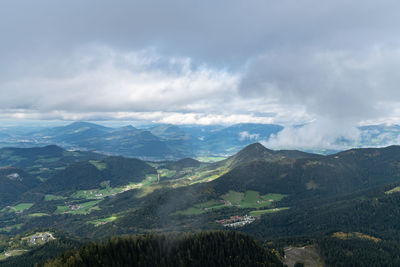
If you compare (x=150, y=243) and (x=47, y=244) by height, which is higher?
(x=150, y=243)

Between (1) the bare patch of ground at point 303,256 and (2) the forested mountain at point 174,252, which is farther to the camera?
(1) the bare patch of ground at point 303,256

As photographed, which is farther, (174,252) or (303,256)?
(303,256)

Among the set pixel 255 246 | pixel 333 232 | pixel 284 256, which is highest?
pixel 255 246

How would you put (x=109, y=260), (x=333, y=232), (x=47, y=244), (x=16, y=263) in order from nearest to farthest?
(x=109, y=260), (x=16, y=263), (x=47, y=244), (x=333, y=232)

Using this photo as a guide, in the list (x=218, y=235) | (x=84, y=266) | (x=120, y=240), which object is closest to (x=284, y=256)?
(x=218, y=235)

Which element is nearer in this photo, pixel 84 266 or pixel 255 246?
pixel 84 266

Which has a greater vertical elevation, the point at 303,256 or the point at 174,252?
the point at 174,252

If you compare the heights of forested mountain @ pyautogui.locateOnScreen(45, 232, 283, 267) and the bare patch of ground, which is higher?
forested mountain @ pyautogui.locateOnScreen(45, 232, 283, 267)

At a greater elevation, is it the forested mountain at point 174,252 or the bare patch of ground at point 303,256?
the forested mountain at point 174,252

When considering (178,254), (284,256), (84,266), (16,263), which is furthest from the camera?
(16,263)

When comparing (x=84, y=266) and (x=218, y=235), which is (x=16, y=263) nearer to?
(x=84, y=266)

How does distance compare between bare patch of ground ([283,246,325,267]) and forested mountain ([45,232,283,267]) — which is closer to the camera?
forested mountain ([45,232,283,267])
